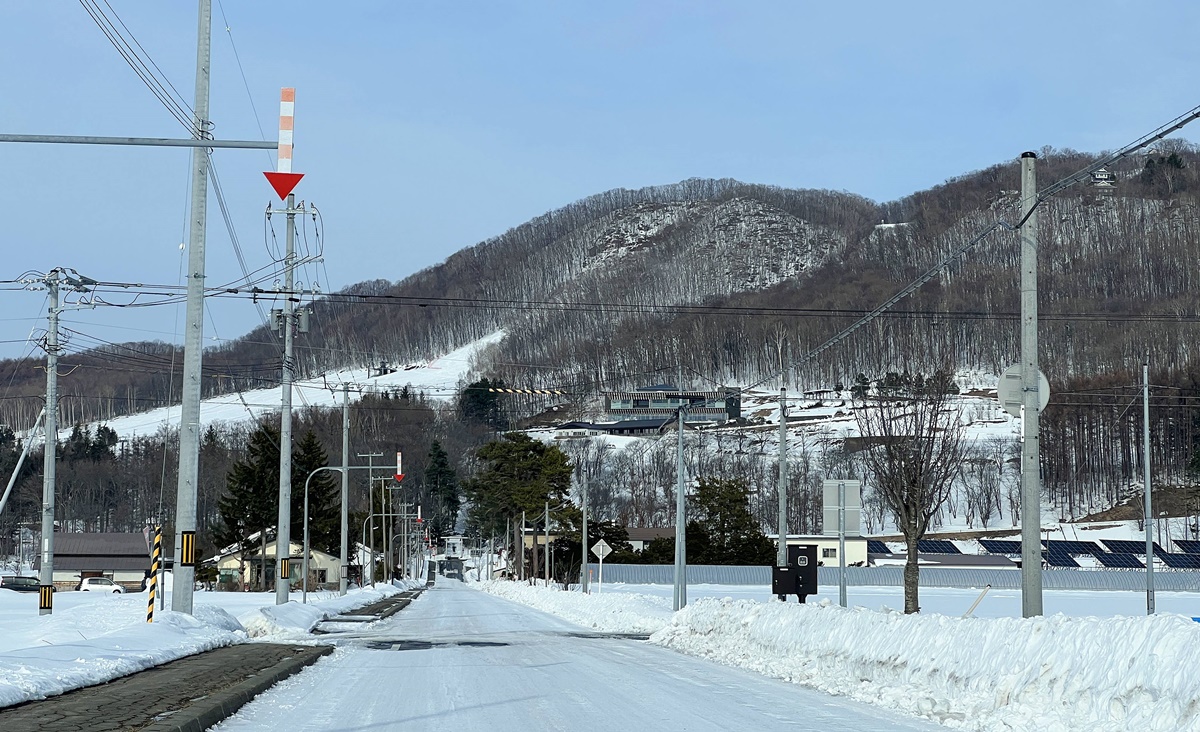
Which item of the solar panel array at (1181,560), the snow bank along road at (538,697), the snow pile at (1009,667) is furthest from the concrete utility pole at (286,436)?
the solar panel array at (1181,560)

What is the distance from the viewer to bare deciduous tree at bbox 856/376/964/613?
3291 centimetres

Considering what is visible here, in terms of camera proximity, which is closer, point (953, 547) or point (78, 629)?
point (78, 629)

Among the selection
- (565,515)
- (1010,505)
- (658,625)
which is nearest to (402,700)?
(658,625)

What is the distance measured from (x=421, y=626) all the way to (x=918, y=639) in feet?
79.2

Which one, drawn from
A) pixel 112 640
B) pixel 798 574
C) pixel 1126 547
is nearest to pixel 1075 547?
pixel 1126 547

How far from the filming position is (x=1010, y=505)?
177 m

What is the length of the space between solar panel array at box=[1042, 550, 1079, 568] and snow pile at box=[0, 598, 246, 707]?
103 metres

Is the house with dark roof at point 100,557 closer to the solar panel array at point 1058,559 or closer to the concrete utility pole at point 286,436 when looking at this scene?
the concrete utility pole at point 286,436

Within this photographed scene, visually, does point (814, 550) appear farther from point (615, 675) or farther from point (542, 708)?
point (542, 708)

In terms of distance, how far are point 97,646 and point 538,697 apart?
7.67 meters

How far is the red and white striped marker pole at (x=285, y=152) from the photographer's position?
14.3m

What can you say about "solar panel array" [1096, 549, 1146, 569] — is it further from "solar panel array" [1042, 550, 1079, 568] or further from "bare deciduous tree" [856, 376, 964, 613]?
"bare deciduous tree" [856, 376, 964, 613]

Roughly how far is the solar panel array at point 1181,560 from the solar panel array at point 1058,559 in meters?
8.23

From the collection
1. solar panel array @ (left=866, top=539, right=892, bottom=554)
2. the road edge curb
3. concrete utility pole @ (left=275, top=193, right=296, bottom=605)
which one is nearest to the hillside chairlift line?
the road edge curb
